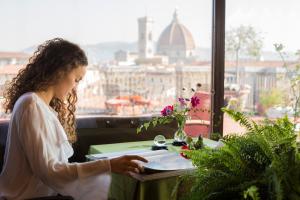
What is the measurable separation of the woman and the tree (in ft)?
5.97

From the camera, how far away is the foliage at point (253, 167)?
933 millimetres

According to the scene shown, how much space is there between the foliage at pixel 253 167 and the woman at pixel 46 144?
0.45 metres

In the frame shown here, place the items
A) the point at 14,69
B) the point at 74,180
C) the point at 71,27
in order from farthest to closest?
the point at 71,27
the point at 14,69
the point at 74,180

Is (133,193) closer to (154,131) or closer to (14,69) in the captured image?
(154,131)

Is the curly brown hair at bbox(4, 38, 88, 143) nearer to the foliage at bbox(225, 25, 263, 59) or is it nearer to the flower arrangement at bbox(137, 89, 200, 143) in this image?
the flower arrangement at bbox(137, 89, 200, 143)

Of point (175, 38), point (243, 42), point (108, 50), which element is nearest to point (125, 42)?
point (108, 50)

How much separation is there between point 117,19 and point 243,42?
1164 mm

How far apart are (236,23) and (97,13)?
1221 millimetres

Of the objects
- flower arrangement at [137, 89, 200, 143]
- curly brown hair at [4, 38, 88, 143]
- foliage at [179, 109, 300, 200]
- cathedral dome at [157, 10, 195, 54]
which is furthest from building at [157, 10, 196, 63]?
foliage at [179, 109, 300, 200]

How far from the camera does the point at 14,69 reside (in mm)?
2660

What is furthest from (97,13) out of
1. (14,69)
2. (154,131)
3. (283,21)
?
(283,21)

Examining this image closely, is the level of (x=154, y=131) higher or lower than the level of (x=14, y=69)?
lower

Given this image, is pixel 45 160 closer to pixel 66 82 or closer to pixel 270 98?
pixel 66 82

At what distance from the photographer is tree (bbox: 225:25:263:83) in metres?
3.19
